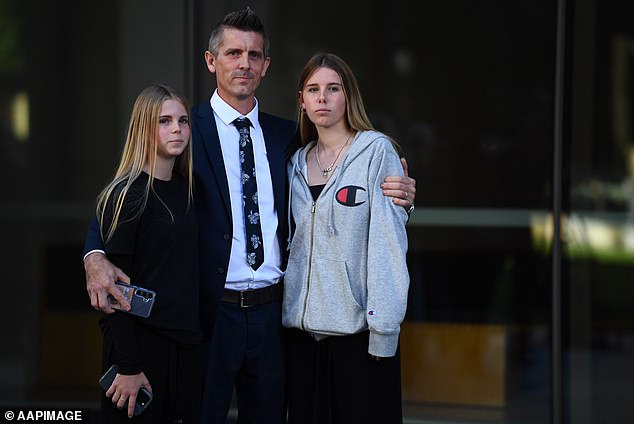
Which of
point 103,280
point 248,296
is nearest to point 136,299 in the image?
point 103,280

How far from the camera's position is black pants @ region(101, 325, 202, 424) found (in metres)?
3.16

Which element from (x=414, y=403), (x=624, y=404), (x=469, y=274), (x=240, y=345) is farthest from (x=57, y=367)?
(x=624, y=404)

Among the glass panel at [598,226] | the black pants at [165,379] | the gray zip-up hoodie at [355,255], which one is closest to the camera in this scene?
the black pants at [165,379]

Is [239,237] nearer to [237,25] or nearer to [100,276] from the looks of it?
[100,276]

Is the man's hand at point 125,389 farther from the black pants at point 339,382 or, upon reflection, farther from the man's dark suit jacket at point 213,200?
the black pants at point 339,382

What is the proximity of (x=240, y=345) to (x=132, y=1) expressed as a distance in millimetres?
3317

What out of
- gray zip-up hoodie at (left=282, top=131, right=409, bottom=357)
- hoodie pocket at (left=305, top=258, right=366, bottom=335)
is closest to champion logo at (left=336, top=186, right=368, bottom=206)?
gray zip-up hoodie at (left=282, top=131, right=409, bottom=357)

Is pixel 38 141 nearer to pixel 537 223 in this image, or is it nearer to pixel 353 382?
pixel 537 223

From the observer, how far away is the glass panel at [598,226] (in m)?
5.66

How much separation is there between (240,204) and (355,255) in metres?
0.50

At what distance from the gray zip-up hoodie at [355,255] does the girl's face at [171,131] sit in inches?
20.9

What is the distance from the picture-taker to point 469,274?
592cm

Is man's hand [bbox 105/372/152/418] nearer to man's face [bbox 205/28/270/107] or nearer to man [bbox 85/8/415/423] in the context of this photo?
man [bbox 85/8/415/423]

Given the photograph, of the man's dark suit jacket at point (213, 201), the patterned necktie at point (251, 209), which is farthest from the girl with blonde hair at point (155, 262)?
the patterned necktie at point (251, 209)
